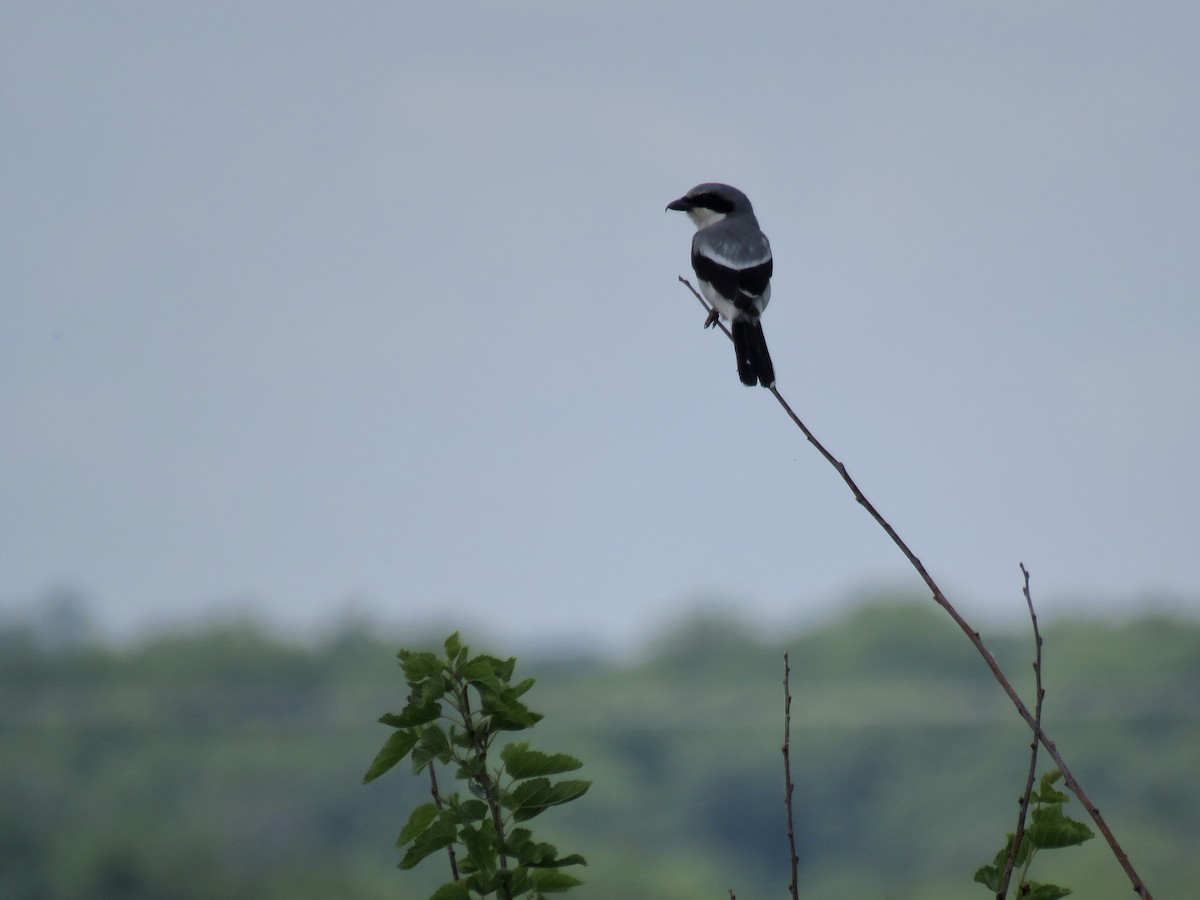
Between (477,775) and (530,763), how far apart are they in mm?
166

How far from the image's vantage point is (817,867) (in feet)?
252

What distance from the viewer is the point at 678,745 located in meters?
76.2

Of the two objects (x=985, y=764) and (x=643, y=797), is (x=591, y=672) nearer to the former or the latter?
(x=643, y=797)

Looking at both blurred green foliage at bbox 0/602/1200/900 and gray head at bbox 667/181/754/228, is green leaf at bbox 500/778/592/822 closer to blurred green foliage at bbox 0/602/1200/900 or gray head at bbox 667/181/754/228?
gray head at bbox 667/181/754/228

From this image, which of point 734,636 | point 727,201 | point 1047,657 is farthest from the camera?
point 734,636

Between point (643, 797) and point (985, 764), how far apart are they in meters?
18.7

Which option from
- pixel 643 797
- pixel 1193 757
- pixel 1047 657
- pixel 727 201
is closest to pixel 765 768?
pixel 643 797

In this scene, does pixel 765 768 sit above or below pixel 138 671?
below

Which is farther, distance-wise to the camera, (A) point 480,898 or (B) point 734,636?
(B) point 734,636

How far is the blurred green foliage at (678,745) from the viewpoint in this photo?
66250 mm

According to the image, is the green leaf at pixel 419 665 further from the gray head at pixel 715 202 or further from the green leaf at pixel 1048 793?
the gray head at pixel 715 202

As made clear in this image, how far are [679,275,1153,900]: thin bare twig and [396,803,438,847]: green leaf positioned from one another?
3.39 ft

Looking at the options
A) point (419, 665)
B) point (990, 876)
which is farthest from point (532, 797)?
point (990, 876)

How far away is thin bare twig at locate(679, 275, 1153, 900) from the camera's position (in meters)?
A: 2.40
